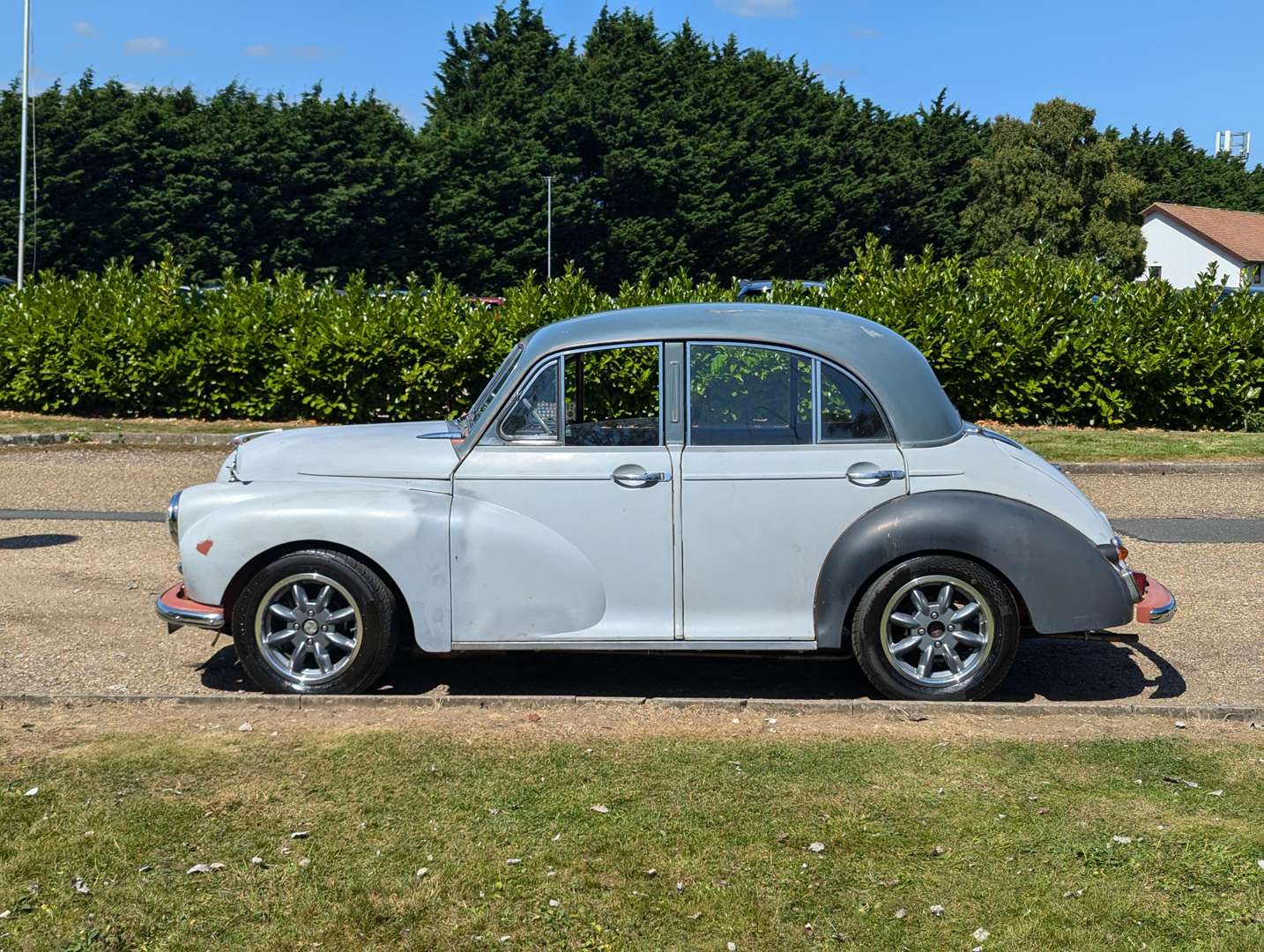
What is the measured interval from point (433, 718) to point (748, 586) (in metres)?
1.47

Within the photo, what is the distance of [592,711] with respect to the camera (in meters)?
6.18

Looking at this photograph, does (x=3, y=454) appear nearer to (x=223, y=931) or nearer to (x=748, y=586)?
(x=748, y=586)

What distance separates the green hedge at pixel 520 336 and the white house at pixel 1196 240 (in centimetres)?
7264

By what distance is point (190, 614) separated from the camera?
20.7ft

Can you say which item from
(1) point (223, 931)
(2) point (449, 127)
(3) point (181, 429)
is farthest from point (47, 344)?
(2) point (449, 127)

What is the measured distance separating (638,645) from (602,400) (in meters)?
1.22

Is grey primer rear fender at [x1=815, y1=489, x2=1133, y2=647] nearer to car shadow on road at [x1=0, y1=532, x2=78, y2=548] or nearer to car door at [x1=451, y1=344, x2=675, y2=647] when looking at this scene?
car door at [x1=451, y1=344, x2=675, y2=647]

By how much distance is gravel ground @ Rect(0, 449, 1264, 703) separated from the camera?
6.76 m

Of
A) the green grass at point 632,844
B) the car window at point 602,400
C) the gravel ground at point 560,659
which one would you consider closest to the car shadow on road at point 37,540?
the gravel ground at point 560,659

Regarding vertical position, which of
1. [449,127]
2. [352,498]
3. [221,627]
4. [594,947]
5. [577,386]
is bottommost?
[594,947]

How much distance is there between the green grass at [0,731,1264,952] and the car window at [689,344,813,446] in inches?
54.4

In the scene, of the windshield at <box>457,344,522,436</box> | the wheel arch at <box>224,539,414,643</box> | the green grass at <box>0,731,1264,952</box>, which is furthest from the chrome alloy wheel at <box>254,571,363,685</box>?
the windshield at <box>457,344,522,436</box>

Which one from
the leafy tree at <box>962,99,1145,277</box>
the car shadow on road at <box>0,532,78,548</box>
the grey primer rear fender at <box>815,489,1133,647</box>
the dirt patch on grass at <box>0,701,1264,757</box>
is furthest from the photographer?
the leafy tree at <box>962,99,1145,277</box>

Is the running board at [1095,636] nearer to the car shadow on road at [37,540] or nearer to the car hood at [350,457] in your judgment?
the car hood at [350,457]
